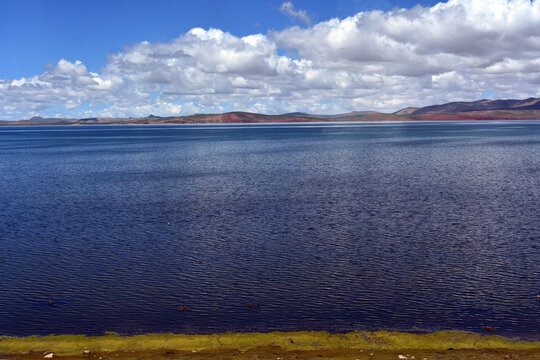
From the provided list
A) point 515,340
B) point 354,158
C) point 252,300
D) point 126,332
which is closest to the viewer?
point 515,340

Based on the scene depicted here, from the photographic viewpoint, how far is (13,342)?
826 inches

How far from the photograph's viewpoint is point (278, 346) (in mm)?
20062

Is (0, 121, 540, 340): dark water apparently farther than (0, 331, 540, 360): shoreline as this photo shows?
Yes

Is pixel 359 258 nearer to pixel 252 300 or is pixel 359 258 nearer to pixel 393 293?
pixel 393 293

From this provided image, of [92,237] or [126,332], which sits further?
[92,237]

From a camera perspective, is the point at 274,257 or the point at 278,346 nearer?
the point at 278,346

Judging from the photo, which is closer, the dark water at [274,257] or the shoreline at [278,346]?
the shoreline at [278,346]

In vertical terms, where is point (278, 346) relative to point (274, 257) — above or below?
below

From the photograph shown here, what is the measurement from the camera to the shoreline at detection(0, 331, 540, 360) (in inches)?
752

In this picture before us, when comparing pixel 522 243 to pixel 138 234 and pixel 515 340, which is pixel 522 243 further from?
pixel 138 234

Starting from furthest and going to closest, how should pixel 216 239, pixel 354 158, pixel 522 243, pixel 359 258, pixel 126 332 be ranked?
pixel 354 158 → pixel 216 239 → pixel 522 243 → pixel 359 258 → pixel 126 332

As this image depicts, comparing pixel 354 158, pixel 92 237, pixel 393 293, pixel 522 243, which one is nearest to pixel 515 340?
pixel 393 293

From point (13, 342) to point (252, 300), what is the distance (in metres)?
11.5

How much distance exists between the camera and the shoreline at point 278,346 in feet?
62.7
